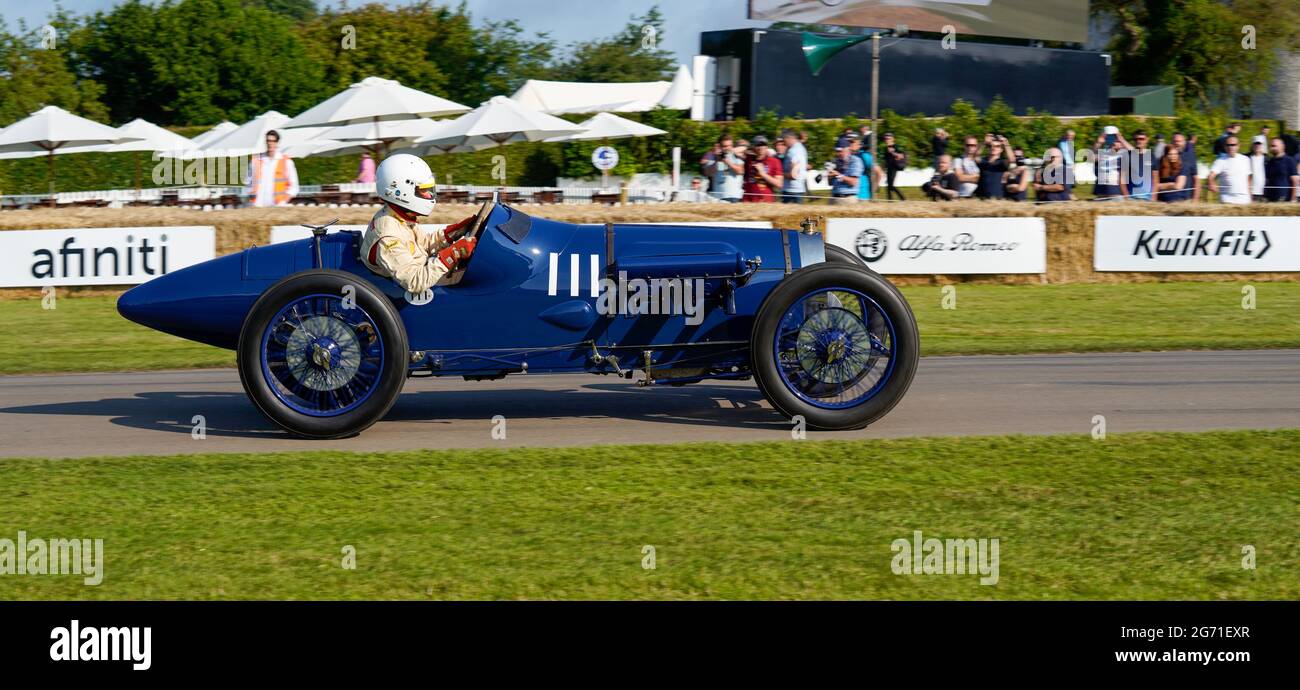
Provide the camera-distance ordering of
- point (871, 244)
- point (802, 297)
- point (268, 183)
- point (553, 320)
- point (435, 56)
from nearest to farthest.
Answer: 1. point (802, 297)
2. point (553, 320)
3. point (871, 244)
4. point (268, 183)
5. point (435, 56)

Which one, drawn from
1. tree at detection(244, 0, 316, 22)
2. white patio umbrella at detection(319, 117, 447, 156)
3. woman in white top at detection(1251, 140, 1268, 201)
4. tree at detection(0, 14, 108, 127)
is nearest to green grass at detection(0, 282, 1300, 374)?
woman in white top at detection(1251, 140, 1268, 201)

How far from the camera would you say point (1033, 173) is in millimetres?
20266

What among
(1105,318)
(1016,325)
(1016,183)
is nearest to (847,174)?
(1016,183)

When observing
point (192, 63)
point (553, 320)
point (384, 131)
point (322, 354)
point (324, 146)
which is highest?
point (192, 63)

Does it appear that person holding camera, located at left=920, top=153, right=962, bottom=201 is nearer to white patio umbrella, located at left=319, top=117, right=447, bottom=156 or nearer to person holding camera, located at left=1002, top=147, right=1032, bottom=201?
person holding camera, located at left=1002, top=147, right=1032, bottom=201

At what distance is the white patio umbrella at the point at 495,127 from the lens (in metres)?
24.8

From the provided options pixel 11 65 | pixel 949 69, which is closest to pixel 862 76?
pixel 949 69

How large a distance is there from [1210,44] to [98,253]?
48.5 meters

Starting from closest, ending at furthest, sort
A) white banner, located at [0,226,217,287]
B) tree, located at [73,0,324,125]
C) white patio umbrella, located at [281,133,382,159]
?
1. white banner, located at [0,226,217,287]
2. white patio umbrella, located at [281,133,382,159]
3. tree, located at [73,0,324,125]

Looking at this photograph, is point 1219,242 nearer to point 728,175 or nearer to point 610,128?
point 728,175

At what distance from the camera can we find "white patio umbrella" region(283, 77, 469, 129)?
24578mm

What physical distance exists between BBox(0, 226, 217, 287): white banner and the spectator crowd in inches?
289

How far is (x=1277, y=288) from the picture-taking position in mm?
16188

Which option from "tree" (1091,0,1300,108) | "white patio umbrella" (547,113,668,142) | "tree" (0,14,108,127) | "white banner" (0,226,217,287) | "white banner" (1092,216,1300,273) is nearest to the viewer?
"white banner" (0,226,217,287)
